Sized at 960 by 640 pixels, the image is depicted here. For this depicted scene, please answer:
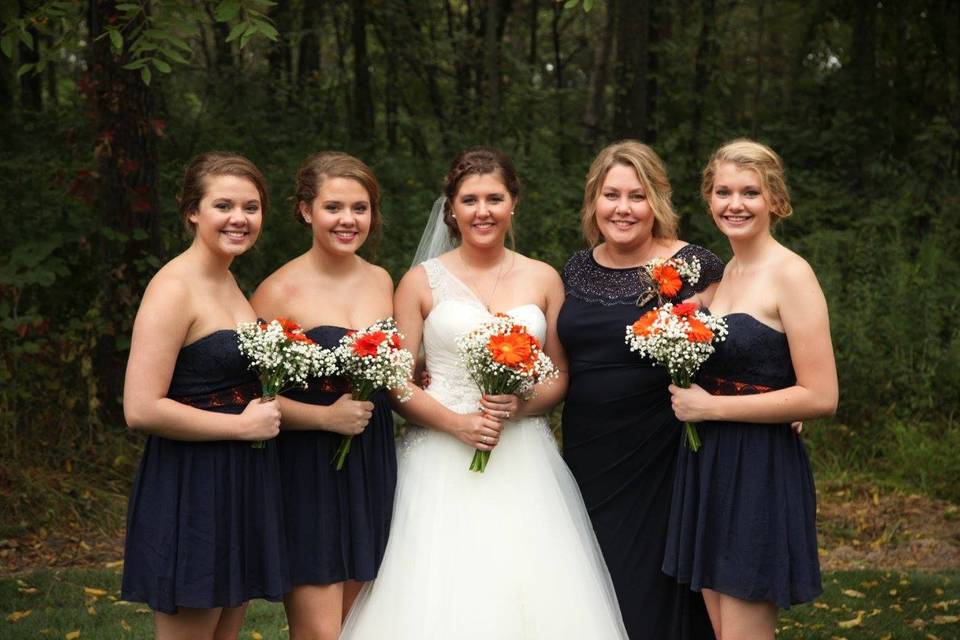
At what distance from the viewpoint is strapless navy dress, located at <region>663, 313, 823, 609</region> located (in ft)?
14.1

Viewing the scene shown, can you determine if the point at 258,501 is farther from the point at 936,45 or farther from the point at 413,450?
the point at 936,45

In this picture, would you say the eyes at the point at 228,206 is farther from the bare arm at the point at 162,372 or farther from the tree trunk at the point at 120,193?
the tree trunk at the point at 120,193

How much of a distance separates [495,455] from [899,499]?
17.6 ft

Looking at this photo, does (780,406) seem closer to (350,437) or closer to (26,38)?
(350,437)

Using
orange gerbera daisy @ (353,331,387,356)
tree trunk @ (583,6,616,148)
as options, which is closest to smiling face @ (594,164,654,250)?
orange gerbera daisy @ (353,331,387,356)

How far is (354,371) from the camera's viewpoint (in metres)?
4.30

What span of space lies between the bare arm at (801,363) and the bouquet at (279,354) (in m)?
1.55

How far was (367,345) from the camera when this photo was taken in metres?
4.25

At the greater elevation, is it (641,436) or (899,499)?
(641,436)

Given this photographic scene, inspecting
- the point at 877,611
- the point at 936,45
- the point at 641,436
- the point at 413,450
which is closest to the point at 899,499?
the point at 877,611

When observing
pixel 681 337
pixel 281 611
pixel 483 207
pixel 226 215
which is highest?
pixel 483 207

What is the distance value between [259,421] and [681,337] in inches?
62.0

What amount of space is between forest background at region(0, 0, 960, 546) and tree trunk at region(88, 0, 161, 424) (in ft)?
0.06

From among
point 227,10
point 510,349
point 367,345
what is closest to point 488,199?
point 510,349
